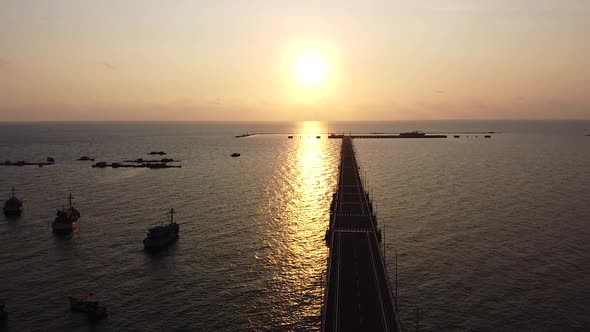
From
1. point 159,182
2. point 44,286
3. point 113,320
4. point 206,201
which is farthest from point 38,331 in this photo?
point 159,182

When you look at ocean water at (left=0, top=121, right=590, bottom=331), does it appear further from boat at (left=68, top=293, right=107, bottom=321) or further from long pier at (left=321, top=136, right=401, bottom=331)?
long pier at (left=321, top=136, right=401, bottom=331)

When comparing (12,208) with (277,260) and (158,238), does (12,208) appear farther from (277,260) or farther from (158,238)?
(277,260)

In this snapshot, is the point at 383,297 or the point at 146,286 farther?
the point at 146,286

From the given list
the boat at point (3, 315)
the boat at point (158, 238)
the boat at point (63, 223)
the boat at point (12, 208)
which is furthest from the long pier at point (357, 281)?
the boat at point (12, 208)

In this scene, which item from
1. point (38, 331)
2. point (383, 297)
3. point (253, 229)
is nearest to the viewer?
point (38, 331)

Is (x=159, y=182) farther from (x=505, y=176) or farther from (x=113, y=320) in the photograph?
(x=505, y=176)

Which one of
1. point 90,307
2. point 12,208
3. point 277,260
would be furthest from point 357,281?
point 12,208

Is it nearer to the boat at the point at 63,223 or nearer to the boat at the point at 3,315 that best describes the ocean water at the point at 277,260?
the boat at the point at 3,315
